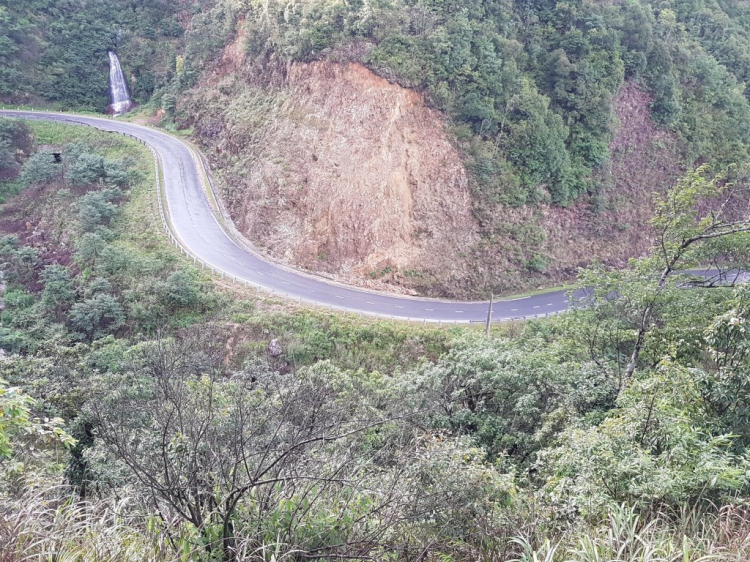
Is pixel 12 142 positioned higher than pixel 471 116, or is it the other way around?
pixel 12 142

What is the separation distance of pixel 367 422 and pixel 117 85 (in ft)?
139

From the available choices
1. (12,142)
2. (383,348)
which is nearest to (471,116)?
(383,348)

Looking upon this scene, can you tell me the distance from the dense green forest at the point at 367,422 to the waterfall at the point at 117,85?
19809 millimetres

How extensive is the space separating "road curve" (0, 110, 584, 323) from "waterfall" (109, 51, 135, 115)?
47.6 feet

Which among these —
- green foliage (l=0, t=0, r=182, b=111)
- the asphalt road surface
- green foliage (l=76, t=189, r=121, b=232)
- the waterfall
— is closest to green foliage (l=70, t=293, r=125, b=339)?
the asphalt road surface

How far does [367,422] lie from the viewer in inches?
407

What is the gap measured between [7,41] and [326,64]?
27436 millimetres

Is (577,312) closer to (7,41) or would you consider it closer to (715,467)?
(715,467)

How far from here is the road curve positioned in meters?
23.9

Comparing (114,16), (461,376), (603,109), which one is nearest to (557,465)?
(461,376)

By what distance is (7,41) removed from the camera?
122 ft

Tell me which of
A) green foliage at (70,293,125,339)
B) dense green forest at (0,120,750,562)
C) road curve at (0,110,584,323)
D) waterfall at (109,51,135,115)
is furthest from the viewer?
waterfall at (109,51,135,115)

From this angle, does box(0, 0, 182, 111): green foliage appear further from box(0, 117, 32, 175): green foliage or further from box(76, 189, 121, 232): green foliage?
box(76, 189, 121, 232): green foliage

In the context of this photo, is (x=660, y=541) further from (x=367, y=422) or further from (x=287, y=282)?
(x=287, y=282)
